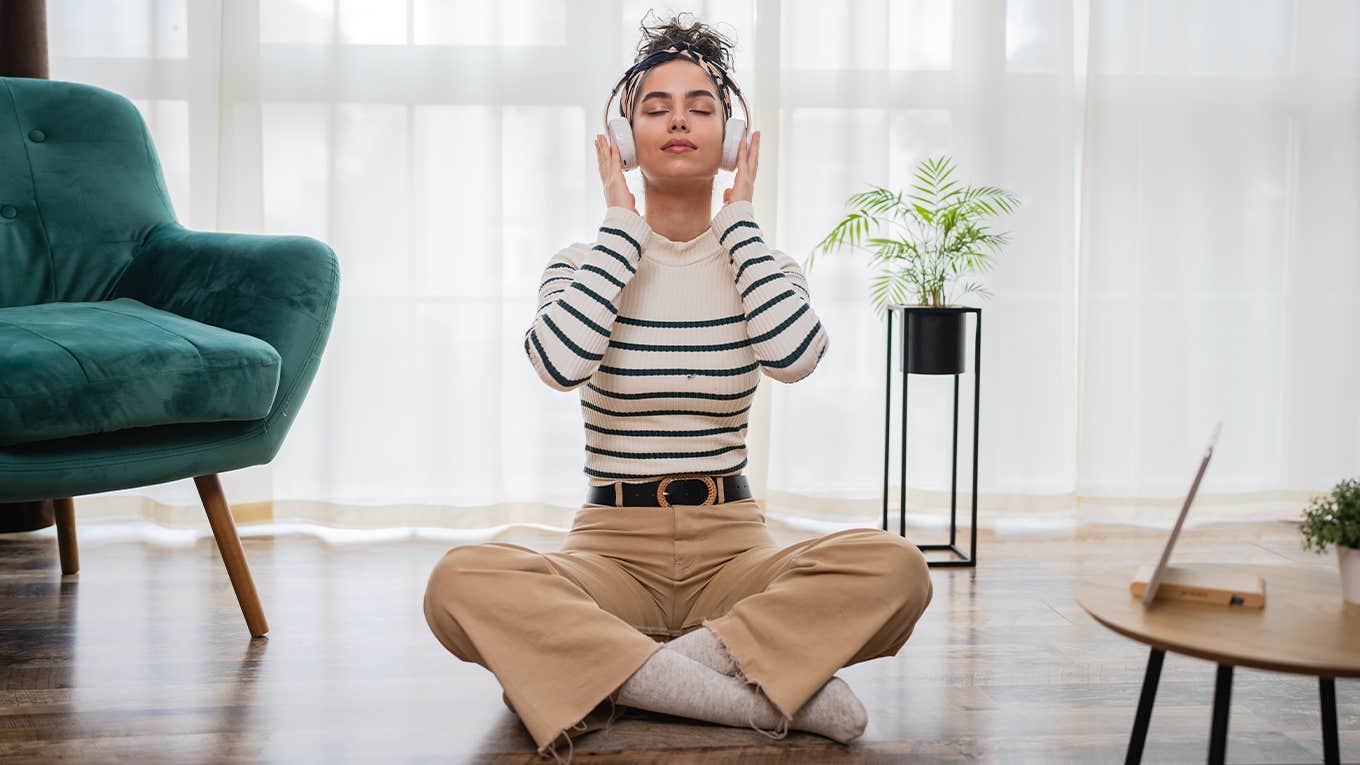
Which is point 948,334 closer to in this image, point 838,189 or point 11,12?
point 838,189

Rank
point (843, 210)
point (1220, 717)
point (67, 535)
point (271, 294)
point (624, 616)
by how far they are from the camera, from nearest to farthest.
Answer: point (1220, 717) → point (624, 616) → point (271, 294) → point (67, 535) → point (843, 210)

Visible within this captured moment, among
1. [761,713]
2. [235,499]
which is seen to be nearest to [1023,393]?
[761,713]

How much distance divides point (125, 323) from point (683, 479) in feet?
2.96

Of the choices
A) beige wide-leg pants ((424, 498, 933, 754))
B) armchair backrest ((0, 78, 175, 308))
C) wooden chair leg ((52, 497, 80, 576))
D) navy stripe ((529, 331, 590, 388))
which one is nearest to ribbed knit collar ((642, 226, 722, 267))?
navy stripe ((529, 331, 590, 388))

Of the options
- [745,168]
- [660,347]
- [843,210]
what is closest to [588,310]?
[660,347]

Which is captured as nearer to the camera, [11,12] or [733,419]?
[733,419]

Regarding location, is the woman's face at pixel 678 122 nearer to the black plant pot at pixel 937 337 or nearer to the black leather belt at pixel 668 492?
the black leather belt at pixel 668 492

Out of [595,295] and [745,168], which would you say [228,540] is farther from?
[745,168]

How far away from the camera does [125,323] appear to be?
72.9 inches

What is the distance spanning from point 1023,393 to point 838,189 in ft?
2.15

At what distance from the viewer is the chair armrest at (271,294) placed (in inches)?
76.5

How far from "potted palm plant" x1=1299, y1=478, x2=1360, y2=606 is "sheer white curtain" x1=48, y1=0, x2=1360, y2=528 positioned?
1686mm

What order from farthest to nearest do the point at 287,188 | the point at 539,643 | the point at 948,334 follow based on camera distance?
the point at 287,188 → the point at 948,334 → the point at 539,643

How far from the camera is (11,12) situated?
2566 millimetres
